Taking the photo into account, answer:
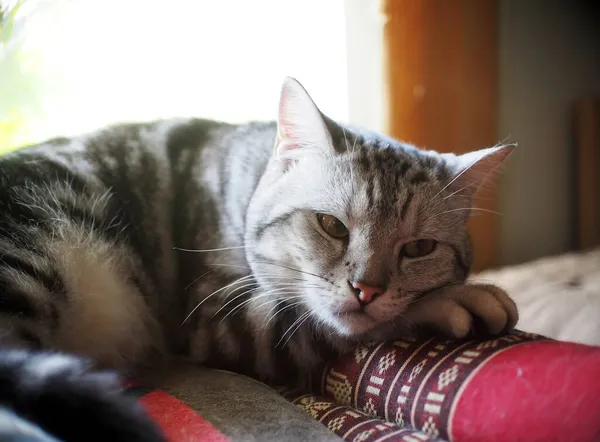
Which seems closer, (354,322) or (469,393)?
(469,393)

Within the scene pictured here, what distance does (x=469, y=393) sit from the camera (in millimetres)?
728

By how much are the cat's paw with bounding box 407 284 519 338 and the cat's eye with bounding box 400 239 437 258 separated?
8 centimetres

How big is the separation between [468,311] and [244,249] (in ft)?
1.51

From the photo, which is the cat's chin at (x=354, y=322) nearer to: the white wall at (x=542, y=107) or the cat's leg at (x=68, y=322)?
the cat's leg at (x=68, y=322)

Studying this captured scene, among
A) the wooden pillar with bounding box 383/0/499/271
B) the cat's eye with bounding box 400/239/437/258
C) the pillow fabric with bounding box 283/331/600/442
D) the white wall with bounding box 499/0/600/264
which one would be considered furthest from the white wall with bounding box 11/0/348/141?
the white wall with bounding box 499/0/600/264

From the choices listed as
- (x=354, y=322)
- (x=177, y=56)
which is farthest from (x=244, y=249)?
(x=177, y=56)

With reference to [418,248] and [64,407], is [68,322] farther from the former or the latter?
[418,248]

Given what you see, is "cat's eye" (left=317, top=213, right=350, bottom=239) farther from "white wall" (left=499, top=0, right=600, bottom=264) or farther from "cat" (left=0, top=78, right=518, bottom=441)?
"white wall" (left=499, top=0, right=600, bottom=264)

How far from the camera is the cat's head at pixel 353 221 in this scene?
916 mm

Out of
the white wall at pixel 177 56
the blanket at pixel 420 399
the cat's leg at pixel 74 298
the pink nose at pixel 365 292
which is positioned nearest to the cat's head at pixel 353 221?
the pink nose at pixel 365 292

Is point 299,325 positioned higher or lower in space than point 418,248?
lower

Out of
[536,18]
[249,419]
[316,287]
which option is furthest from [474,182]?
[536,18]

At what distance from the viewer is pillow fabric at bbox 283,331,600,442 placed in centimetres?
67

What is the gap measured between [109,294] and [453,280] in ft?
2.25
